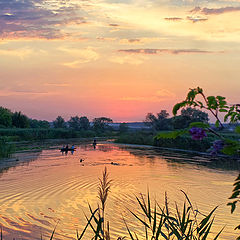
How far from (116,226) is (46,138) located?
41581 millimetres

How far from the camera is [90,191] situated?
527 inches

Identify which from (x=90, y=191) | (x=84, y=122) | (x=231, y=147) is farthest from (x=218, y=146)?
(x=84, y=122)

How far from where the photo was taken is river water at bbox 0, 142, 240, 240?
884 cm

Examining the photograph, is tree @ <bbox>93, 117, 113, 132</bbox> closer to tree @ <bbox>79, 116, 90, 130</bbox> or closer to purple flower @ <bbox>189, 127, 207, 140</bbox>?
tree @ <bbox>79, 116, 90, 130</bbox>

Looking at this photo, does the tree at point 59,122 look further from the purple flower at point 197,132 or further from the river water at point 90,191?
the purple flower at point 197,132

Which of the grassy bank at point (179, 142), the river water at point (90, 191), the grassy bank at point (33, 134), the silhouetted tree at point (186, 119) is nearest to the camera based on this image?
the silhouetted tree at point (186, 119)

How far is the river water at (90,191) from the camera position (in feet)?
29.0

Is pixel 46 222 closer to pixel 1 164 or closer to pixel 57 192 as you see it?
pixel 57 192

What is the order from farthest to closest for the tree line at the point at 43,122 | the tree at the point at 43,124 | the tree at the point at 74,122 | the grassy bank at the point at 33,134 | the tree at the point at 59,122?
the tree at the point at 74,122 → the tree at the point at 59,122 → the tree at the point at 43,124 → the tree line at the point at 43,122 → the grassy bank at the point at 33,134

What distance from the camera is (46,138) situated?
160 feet

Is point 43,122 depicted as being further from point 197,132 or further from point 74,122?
point 197,132

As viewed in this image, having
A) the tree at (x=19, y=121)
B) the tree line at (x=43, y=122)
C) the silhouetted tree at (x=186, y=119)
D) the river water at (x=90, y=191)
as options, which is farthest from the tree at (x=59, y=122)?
the river water at (x=90, y=191)

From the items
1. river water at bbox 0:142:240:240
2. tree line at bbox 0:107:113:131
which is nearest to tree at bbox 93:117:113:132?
tree line at bbox 0:107:113:131

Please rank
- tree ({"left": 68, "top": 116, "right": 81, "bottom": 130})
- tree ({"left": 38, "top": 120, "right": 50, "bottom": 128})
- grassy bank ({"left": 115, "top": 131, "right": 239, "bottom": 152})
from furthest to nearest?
tree ({"left": 68, "top": 116, "right": 81, "bottom": 130})
tree ({"left": 38, "top": 120, "right": 50, "bottom": 128})
grassy bank ({"left": 115, "top": 131, "right": 239, "bottom": 152})
